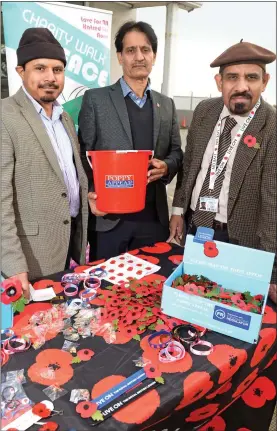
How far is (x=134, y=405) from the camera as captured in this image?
77cm

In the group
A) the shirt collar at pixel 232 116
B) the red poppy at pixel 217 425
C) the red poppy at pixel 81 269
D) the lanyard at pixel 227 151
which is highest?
the shirt collar at pixel 232 116

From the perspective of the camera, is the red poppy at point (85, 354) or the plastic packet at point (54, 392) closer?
the plastic packet at point (54, 392)

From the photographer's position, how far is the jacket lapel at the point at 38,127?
4.76ft

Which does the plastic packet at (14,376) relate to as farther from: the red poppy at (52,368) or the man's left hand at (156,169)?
the man's left hand at (156,169)

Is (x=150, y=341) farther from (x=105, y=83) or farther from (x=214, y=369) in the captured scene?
(x=105, y=83)

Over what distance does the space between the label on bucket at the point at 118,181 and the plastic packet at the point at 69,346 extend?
600 mm

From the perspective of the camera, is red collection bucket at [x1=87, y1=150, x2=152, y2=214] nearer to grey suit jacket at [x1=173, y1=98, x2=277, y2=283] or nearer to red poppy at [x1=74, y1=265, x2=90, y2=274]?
red poppy at [x1=74, y1=265, x2=90, y2=274]

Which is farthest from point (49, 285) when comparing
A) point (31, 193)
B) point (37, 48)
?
point (37, 48)

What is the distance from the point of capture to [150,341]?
0.97 m

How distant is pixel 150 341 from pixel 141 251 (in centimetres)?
65

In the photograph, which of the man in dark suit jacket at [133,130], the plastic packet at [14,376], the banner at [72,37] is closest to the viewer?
the plastic packet at [14,376]

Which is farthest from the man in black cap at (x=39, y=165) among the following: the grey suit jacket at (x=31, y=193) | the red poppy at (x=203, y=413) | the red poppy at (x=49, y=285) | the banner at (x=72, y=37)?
the banner at (x=72, y=37)

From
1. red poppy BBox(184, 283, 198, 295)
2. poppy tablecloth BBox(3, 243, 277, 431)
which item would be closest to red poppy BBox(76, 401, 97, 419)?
poppy tablecloth BBox(3, 243, 277, 431)

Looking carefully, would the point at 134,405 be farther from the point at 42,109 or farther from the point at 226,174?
the point at 42,109
